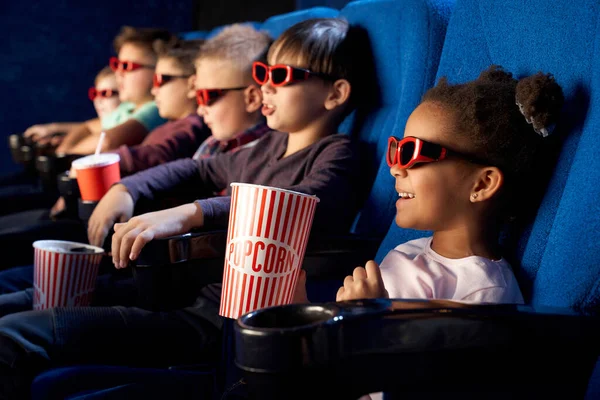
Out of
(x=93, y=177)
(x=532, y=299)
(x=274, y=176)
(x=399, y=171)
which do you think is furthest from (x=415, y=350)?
(x=93, y=177)

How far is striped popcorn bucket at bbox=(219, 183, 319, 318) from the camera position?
0.99 m

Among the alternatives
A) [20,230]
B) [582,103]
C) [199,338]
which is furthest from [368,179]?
[20,230]

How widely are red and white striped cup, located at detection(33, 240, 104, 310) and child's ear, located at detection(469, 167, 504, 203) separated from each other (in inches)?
32.3

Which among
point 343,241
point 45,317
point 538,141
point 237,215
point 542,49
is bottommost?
point 45,317

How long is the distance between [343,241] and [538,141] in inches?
16.2

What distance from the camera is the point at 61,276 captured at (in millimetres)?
1440

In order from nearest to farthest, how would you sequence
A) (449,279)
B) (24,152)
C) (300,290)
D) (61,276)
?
(449,279) < (300,290) < (61,276) < (24,152)

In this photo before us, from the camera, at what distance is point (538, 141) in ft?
3.35

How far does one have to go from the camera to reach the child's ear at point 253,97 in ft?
6.57

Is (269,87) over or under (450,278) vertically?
over

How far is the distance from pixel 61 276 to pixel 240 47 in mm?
886

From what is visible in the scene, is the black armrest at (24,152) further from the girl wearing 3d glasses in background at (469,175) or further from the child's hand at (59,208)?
the girl wearing 3d glasses in background at (469,175)

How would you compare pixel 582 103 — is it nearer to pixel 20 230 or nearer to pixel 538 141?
pixel 538 141

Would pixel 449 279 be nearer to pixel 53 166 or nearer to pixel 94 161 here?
pixel 94 161
